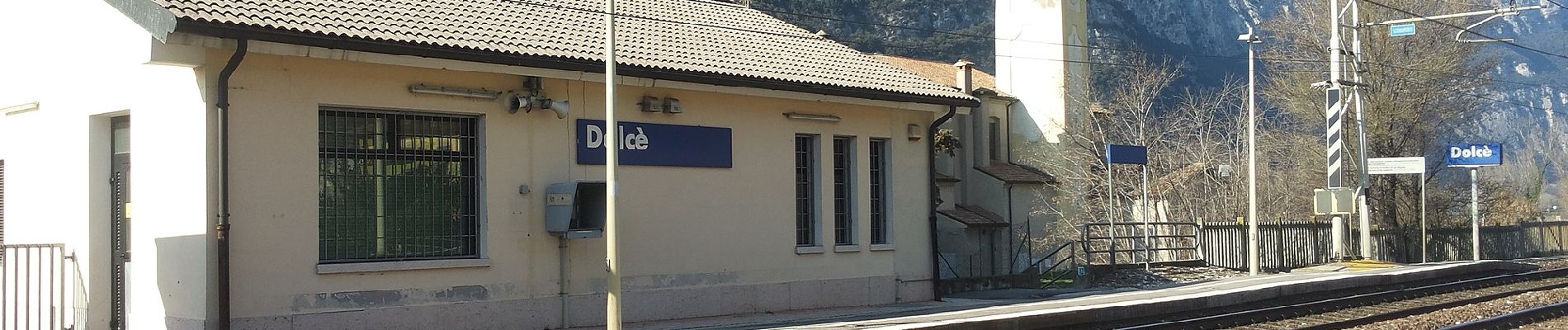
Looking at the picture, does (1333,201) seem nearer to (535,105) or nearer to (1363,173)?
(1363,173)

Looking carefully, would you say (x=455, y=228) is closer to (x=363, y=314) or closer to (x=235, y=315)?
(x=363, y=314)

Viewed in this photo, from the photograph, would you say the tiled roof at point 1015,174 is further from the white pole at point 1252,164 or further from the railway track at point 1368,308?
the railway track at point 1368,308

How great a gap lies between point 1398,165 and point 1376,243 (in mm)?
5289

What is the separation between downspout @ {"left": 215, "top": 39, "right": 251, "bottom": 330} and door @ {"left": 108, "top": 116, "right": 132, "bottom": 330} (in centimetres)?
178

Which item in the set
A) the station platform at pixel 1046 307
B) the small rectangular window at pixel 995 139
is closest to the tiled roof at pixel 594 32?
the station platform at pixel 1046 307

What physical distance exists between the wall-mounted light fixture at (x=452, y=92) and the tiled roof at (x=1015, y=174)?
111 ft

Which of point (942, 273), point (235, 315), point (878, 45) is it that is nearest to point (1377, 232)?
point (942, 273)

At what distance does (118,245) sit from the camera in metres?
13.2

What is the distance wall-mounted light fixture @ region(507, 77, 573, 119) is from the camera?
46.6 feet

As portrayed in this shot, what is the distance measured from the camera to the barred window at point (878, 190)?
19266 mm

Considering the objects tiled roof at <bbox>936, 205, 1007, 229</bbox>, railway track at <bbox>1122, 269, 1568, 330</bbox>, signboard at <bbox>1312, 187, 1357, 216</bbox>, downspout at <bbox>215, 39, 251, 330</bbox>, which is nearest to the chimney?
tiled roof at <bbox>936, 205, 1007, 229</bbox>

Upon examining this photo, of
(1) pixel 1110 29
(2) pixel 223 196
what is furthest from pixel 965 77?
(1) pixel 1110 29

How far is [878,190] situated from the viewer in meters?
19.3

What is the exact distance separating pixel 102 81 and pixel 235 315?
9.24 feet
